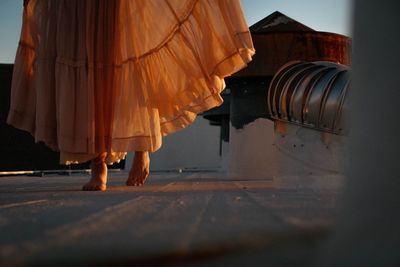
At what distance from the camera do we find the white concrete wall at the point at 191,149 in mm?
11602

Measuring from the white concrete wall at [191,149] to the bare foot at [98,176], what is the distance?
9360 mm

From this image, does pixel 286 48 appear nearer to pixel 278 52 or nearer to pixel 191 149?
pixel 278 52

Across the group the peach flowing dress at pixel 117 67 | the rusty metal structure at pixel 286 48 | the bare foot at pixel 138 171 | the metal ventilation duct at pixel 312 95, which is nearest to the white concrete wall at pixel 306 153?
the metal ventilation duct at pixel 312 95

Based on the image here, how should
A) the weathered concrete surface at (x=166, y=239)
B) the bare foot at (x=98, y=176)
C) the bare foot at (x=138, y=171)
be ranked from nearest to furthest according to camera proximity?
the weathered concrete surface at (x=166, y=239) → the bare foot at (x=98, y=176) → the bare foot at (x=138, y=171)

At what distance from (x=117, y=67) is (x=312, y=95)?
897mm

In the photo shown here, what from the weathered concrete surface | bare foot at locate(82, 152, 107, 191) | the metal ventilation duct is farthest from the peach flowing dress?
the weathered concrete surface

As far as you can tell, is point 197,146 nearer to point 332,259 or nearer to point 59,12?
point 59,12

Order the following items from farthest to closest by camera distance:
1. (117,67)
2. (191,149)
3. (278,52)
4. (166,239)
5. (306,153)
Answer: (191,149) → (278,52) → (306,153) → (117,67) → (166,239)

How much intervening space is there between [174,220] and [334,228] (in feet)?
0.74

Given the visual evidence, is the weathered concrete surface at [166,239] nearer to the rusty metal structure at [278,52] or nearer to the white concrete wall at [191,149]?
the rusty metal structure at [278,52]

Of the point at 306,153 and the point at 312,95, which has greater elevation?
the point at 312,95

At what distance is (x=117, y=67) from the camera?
1933mm

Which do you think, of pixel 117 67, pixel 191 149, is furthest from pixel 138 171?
pixel 191 149

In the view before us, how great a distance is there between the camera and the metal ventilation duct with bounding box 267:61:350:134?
5.98ft
